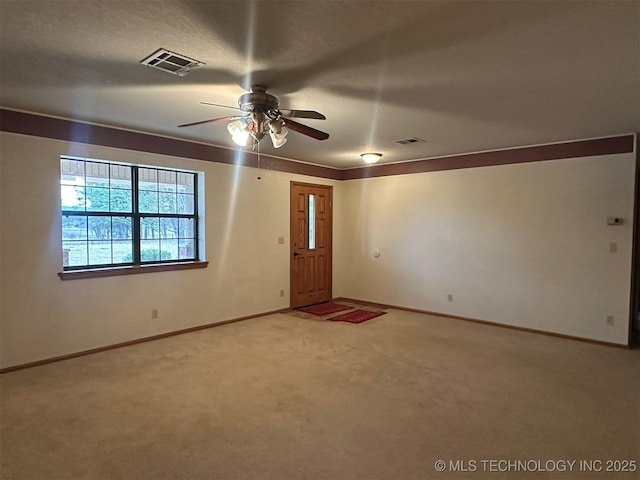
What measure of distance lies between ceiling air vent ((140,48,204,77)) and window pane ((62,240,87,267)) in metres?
2.49

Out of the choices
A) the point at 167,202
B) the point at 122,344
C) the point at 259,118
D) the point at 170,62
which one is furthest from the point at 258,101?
the point at 122,344

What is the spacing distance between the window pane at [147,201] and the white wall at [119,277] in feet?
1.31

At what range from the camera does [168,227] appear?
16.2ft

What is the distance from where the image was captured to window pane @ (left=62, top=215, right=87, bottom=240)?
159 inches

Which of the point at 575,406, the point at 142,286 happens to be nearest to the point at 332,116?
the point at 142,286

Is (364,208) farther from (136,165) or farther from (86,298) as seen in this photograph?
(86,298)

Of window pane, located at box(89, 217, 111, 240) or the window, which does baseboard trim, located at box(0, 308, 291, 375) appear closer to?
the window

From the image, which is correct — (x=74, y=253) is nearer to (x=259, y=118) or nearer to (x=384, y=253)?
(x=259, y=118)

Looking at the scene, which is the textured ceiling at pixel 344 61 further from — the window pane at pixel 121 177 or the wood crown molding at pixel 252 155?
the window pane at pixel 121 177

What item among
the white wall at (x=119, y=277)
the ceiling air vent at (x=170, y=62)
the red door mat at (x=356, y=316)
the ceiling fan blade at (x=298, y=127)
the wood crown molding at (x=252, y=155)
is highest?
the ceiling air vent at (x=170, y=62)

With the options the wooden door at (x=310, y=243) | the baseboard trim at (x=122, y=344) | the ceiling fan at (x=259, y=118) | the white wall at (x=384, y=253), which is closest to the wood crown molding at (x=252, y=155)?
the white wall at (x=384, y=253)

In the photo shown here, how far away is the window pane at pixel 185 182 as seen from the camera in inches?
199

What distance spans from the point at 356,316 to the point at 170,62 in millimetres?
4404

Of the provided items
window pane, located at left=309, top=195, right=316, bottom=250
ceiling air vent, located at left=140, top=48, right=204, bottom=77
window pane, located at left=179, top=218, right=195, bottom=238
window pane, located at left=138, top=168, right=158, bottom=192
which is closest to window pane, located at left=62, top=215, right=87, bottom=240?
window pane, located at left=138, top=168, right=158, bottom=192
